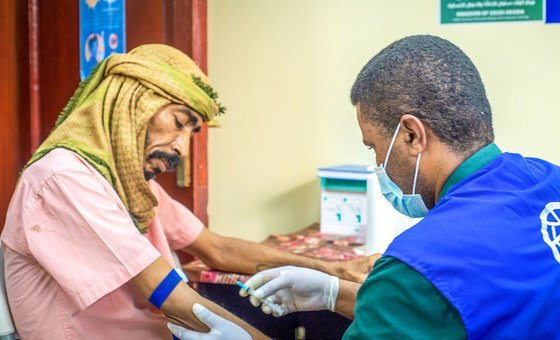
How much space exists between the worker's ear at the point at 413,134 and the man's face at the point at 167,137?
32.1 inches

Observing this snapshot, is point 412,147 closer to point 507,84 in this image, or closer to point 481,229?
point 481,229

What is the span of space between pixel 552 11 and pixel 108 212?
1.60 meters

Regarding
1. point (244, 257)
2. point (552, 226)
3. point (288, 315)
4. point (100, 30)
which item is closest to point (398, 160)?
point (552, 226)

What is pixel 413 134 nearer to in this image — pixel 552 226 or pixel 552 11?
pixel 552 226

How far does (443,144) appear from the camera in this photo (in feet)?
3.70

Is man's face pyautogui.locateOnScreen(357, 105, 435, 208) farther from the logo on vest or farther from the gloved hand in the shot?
the gloved hand

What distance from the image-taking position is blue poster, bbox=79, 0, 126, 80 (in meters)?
2.47

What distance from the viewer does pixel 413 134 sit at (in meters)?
1.14

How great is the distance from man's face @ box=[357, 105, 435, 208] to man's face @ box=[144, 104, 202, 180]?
714 millimetres

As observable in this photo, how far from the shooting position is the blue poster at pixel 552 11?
2182 millimetres

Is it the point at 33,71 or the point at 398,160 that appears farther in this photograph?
the point at 33,71

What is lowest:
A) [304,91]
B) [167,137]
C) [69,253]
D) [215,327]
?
[215,327]

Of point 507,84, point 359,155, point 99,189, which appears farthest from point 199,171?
point 507,84

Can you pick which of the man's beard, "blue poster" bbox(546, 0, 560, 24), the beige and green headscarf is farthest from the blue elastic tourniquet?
"blue poster" bbox(546, 0, 560, 24)
